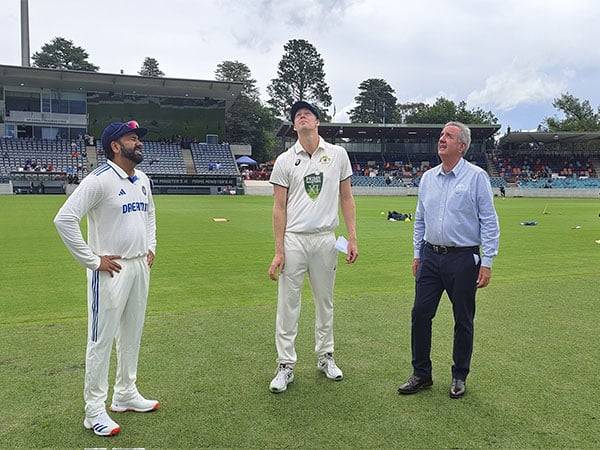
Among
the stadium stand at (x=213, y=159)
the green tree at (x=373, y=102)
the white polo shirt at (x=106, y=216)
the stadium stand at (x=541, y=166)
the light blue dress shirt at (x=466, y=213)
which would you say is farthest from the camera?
the green tree at (x=373, y=102)

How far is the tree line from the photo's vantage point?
74188mm

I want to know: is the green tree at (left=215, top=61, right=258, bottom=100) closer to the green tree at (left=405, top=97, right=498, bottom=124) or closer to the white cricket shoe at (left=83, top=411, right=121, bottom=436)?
the green tree at (left=405, top=97, right=498, bottom=124)

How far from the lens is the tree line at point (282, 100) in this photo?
7419 cm

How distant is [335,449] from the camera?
329cm

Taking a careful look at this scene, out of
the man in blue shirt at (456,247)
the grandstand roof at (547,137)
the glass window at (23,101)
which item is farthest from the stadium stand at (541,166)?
the man in blue shirt at (456,247)

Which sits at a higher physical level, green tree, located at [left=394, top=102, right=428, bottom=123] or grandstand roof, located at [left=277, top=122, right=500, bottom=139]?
green tree, located at [left=394, top=102, right=428, bottom=123]

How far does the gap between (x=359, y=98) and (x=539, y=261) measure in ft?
318

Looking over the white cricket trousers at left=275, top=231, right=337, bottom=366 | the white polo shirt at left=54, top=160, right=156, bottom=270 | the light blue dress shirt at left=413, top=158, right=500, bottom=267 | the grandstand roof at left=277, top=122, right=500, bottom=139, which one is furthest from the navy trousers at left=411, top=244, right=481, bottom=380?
the grandstand roof at left=277, top=122, right=500, bottom=139

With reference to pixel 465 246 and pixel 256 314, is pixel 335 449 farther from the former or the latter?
pixel 256 314

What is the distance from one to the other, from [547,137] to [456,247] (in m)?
61.8

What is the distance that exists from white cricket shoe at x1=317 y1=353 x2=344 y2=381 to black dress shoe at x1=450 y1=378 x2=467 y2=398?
2.98 feet

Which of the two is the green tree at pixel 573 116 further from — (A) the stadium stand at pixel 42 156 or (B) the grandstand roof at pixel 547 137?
(A) the stadium stand at pixel 42 156

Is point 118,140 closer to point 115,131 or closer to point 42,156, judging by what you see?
point 115,131

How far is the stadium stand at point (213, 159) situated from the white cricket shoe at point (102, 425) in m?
47.1
